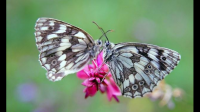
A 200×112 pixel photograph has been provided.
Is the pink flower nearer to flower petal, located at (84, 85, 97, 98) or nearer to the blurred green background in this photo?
flower petal, located at (84, 85, 97, 98)

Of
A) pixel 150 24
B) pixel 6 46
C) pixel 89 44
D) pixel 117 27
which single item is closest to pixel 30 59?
pixel 6 46

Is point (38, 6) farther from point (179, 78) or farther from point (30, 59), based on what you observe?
point (179, 78)

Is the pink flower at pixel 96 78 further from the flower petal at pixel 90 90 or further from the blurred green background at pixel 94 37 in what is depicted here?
the blurred green background at pixel 94 37

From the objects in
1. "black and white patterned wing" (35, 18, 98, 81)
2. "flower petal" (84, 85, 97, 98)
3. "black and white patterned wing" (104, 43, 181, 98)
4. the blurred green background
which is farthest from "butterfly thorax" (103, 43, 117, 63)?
the blurred green background

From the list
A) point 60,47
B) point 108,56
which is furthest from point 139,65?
point 60,47

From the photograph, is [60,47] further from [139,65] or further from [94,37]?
[94,37]

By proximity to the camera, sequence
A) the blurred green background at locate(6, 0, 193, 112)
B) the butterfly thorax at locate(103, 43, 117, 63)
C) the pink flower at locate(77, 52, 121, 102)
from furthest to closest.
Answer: the blurred green background at locate(6, 0, 193, 112) < the butterfly thorax at locate(103, 43, 117, 63) < the pink flower at locate(77, 52, 121, 102)
